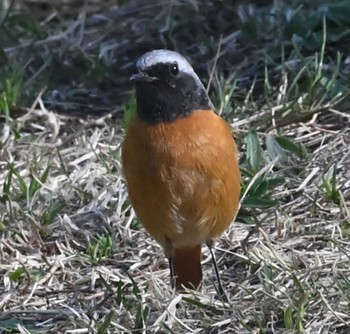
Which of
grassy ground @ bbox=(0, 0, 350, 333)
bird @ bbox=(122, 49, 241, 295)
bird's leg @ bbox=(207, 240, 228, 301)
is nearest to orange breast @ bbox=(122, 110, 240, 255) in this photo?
bird @ bbox=(122, 49, 241, 295)

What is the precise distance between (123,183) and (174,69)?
1450 mm

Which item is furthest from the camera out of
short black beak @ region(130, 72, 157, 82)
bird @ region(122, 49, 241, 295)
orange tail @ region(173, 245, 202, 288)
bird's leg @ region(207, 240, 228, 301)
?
orange tail @ region(173, 245, 202, 288)

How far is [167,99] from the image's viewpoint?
567 centimetres

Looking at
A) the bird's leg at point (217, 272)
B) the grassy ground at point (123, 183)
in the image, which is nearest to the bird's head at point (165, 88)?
the bird's leg at point (217, 272)

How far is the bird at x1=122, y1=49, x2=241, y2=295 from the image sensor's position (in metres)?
5.62

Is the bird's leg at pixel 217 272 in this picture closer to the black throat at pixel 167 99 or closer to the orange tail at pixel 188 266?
the orange tail at pixel 188 266

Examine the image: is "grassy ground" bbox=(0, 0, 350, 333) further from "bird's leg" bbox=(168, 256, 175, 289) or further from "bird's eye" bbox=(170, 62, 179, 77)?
"bird's eye" bbox=(170, 62, 179, 77)

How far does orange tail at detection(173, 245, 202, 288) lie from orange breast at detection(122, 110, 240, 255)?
26 cm

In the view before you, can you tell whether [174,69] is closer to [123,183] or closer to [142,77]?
[142,77]

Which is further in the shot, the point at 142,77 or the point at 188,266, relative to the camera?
the point at 188,266

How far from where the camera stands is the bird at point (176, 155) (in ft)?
18.4

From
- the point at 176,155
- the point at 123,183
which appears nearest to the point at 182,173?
the point at 176,155

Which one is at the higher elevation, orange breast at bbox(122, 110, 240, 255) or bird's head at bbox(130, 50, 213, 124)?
bird's head at bbox(130, 50, 213, 124)

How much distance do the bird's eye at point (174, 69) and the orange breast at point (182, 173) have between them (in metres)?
0.23
